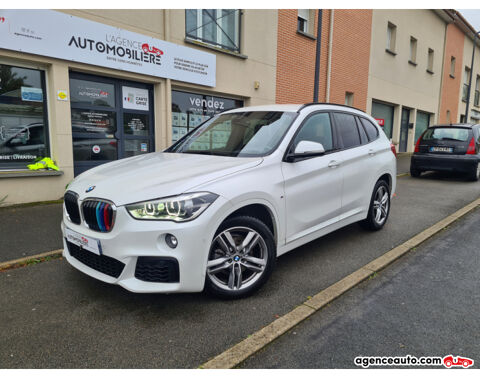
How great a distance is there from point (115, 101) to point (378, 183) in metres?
5.78

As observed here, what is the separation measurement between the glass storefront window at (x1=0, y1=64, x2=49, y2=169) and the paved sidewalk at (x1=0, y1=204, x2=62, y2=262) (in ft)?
3.60

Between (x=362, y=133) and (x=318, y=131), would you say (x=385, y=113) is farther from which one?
(x=318, y=131)

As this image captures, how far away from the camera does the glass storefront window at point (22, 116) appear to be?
21.5 feet

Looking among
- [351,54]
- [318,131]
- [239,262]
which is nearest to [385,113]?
[351,54]

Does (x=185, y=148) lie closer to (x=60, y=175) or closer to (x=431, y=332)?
(x=431, y=332)

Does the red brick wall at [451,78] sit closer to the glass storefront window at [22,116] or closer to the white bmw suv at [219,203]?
the white bmw suv at [219,203]

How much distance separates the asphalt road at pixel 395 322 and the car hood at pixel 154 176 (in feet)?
4.37

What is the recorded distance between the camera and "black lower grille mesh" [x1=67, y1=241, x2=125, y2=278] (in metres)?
2.75

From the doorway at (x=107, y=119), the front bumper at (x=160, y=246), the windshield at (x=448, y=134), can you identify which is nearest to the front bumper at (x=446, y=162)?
the windshield at (x=448, y=134)

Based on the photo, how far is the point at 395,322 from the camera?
9.21 feet

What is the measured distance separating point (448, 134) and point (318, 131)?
825cm

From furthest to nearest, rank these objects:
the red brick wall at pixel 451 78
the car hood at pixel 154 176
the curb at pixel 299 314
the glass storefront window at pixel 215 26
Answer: the red brick wall at pixel 451 78
the glass storefront window at pixel 215 26
the car hood at pixel 154 176
the curb at pixel 299 314

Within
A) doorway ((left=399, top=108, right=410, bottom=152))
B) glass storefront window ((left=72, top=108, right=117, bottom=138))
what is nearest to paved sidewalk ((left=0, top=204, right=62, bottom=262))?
glass storefront window ((left=72, top=108, right=117, bottom=138))

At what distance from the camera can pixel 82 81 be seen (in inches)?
291
